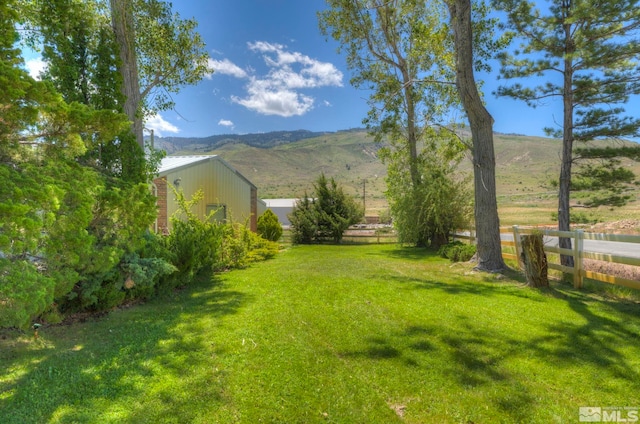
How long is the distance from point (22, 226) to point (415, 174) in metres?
15.8

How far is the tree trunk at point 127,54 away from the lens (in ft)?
22.8

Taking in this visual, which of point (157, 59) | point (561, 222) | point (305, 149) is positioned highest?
point (305, 149)

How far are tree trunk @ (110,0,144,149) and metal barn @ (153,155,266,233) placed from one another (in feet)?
17.1

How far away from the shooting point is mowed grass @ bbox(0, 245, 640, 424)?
8.39 feet

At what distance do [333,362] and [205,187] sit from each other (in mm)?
14970

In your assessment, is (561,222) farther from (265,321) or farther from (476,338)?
(265,321)

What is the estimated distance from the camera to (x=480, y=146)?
8.56 meters

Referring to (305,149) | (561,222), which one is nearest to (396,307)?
(561,222)

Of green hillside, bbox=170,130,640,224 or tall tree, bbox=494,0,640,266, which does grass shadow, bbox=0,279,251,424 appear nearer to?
tall tree, bbox=494,0,640,266

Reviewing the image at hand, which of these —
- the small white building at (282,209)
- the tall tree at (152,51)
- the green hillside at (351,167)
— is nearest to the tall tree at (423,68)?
the tall tree at (152,51)

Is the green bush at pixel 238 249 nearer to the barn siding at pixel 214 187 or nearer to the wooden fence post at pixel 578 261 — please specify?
the barn siding at pixel 214 187

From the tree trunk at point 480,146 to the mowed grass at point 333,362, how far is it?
261 centimetres

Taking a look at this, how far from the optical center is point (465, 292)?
20.8 feet

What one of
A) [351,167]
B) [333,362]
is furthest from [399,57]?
[351,167]
